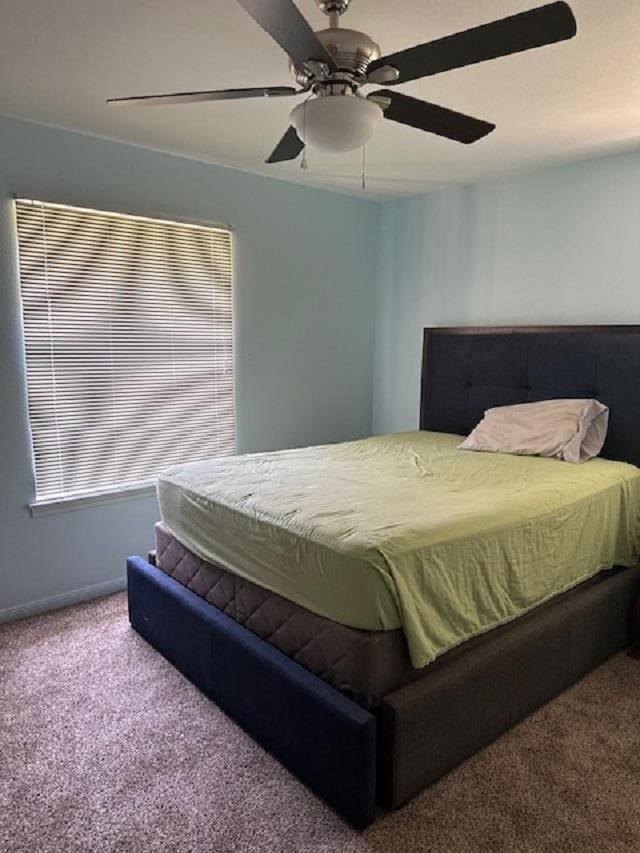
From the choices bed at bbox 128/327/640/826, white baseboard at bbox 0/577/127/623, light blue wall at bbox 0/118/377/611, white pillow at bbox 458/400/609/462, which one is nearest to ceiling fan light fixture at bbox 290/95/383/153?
bed at bbox 128/327/640/826

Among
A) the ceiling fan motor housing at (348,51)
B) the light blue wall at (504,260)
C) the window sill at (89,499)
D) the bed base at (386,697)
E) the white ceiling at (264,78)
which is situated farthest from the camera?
the light blue wall at (504,260)

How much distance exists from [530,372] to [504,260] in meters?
0.81

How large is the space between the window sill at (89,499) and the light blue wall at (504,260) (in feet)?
6.76

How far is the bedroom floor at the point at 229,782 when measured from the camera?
1638 mm

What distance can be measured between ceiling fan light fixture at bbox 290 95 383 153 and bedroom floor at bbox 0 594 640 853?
6.73 ft

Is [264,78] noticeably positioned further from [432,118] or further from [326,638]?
→ [326,638]

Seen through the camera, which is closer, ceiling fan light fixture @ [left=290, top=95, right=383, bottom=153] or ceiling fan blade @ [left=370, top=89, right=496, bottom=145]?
ceiling fan light fixture @ [left=290, top=95, right=383, bottom=153]

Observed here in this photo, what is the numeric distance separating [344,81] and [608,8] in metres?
0.87

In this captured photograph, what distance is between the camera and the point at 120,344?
3189mm

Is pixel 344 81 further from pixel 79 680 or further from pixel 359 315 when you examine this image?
pixel 359 315

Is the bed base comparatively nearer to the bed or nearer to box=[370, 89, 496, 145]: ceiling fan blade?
the bed

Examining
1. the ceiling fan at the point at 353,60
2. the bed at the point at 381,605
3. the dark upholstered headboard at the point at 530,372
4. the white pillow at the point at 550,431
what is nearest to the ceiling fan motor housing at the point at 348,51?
the ceiling fan at the point at 353,60

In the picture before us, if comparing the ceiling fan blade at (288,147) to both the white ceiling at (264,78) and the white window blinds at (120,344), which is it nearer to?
the white ceiling at (264,78)

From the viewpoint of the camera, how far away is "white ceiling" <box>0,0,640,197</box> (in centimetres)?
179
